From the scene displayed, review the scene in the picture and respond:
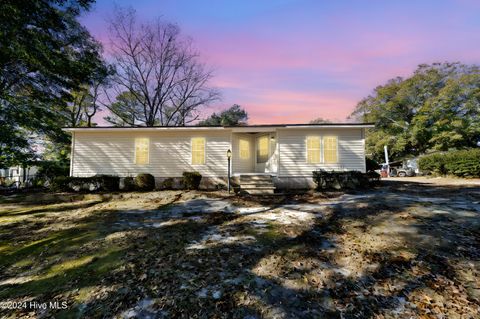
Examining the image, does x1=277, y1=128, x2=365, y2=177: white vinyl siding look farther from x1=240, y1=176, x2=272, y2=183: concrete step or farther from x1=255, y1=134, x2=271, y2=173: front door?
x1=255, y1=134, x2=271, y2=173: front door

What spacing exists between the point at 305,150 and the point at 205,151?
524 centimetres

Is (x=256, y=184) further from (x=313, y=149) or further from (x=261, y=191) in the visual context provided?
(x=313, y=149)

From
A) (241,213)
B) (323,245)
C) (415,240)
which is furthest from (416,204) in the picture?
(241,213)

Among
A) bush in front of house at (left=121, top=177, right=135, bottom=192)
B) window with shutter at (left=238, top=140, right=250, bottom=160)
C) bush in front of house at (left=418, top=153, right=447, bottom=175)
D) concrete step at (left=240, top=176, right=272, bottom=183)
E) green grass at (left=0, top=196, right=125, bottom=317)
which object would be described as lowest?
green grass at (left=0, top=196, right=125, bottom=317)

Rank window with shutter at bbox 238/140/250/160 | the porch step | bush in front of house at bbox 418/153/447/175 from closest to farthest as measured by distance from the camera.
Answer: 1. the porch step
2. window with shutter at bbox 238/140/250/160
3. bush in front of house at bbox 418/153/447/175

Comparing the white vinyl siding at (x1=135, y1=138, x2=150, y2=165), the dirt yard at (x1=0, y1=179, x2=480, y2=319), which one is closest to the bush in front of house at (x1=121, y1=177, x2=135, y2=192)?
the white vinyl siding at (x1=135, y1=138, x2=150, y2=165)

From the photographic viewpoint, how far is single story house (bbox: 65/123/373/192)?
1118 cm

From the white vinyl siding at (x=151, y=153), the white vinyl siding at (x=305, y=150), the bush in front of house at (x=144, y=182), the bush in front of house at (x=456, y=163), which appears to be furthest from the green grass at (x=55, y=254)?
the bush in front of house at (x=456, y=163)

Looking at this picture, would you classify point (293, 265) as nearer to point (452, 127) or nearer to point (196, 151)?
point (196, 151)

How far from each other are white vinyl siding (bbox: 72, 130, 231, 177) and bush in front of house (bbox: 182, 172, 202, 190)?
0.71 meters

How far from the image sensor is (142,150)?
1166 cm

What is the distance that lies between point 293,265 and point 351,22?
935cm

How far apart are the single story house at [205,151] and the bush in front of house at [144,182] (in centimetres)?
79

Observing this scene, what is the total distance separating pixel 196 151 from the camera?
11625 mm
